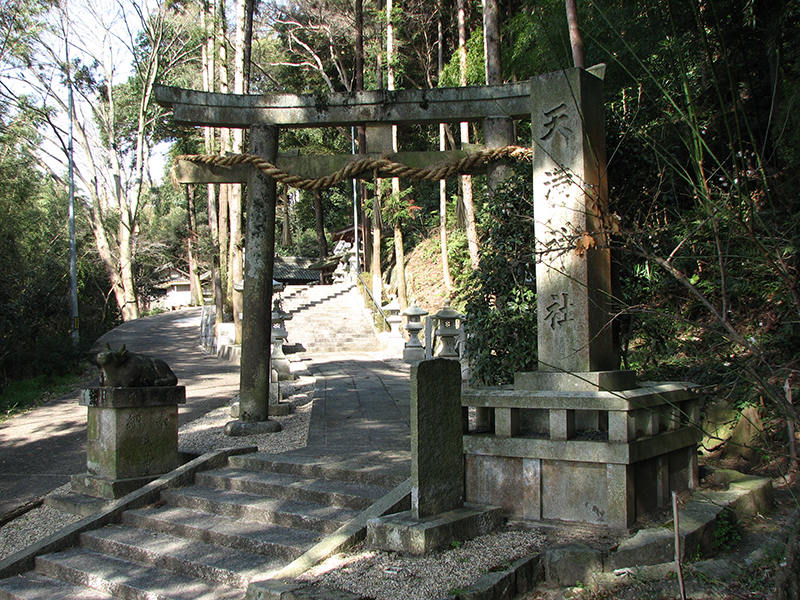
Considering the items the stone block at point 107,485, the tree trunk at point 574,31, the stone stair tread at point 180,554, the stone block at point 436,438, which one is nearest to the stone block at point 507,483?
the stone block at point 436,438

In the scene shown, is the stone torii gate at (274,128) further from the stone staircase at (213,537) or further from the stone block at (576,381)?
the stone block at (576,381)

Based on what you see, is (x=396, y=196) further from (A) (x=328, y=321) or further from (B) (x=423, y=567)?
(B) (x=423, y=567)

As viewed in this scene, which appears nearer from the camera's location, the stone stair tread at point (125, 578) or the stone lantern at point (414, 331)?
the stone stair tread at point (125, 578)

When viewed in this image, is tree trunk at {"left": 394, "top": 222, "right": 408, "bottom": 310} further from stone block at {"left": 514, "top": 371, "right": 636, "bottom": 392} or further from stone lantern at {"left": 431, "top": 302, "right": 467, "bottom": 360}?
stone block at {"left": 514, "top": 371, "right": 636, "bottom": 392}

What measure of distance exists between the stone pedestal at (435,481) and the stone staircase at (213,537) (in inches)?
26.3

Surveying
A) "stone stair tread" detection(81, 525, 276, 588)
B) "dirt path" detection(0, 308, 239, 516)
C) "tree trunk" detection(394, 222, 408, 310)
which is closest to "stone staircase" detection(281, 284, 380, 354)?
"tree trunk" detection(394, 222, 408, 310)

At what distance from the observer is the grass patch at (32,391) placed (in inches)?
447

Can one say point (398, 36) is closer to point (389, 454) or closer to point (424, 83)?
point (424, 83)

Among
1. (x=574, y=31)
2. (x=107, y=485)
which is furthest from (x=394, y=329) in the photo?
(x=107, y=485)

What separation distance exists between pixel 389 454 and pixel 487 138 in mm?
3230

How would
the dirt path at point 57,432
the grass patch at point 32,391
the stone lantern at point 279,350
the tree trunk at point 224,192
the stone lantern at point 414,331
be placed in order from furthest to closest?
the tree trunk at point 224,192, the stone lantern at point 414,331, the grass patch at point 32,391, the stone lantern at point 279,350, the dirt path at point 57,432

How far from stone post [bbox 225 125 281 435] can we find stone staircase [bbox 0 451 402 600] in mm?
1586

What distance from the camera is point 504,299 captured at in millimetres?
5477

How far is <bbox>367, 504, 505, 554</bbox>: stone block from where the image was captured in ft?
11.8
